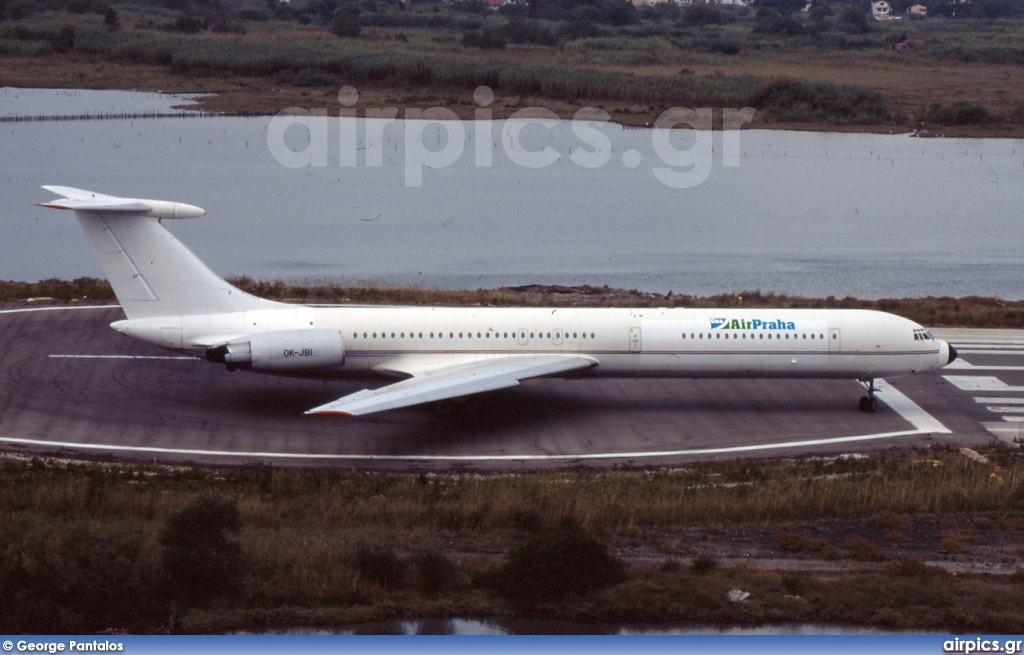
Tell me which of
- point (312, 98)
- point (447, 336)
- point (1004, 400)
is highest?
point (312, 98)

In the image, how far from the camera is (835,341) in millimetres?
43750

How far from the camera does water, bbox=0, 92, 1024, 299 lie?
78625 millimetres

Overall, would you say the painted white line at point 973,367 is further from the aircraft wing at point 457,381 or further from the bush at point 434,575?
the bush at point 434,575

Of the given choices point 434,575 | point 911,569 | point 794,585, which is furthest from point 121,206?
point 911,569

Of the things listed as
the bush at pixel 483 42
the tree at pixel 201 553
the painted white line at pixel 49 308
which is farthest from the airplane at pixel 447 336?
the bush at pixel 483 42

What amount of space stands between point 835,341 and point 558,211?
5390cm

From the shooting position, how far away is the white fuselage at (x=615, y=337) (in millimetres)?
41094

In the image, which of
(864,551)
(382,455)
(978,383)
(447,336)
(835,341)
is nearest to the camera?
(864,551)

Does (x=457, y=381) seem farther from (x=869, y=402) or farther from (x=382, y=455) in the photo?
(x=869, y=402)

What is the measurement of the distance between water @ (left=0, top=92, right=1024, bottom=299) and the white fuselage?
29.8 metres

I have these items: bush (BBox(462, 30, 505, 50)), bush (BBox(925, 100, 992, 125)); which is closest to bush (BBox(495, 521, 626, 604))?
bush (BBox(925, 100, 992, 125))

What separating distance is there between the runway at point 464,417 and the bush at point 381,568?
10522mm

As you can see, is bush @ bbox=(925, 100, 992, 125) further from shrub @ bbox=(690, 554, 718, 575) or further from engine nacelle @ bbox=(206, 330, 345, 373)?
shrub @ bbox=(690, 554, 718, 575)

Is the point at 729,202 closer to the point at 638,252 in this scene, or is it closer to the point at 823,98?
the point at 638,252
